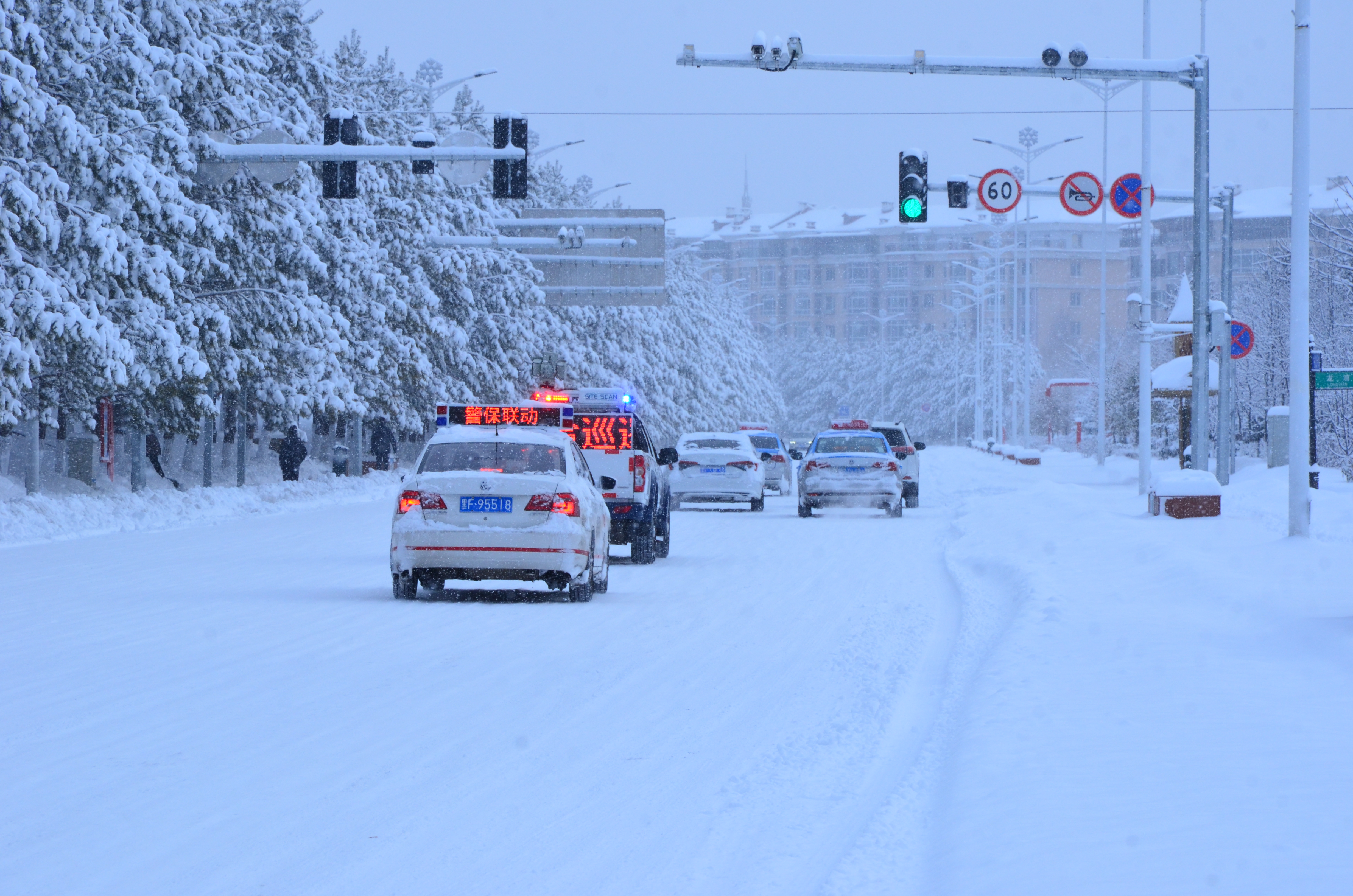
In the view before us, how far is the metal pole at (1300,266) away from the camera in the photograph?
19.8 metres

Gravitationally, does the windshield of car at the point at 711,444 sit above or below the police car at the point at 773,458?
above

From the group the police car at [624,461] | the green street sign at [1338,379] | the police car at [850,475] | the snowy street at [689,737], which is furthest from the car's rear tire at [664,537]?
the green street sign at [1338,379]

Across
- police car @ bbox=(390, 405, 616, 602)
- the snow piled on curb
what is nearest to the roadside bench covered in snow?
police car @ bbox=(390, 405, 616, 602)

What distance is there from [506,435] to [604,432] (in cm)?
539

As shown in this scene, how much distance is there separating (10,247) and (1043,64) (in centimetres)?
1517

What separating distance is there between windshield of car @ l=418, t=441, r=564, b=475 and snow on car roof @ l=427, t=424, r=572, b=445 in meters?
0.05

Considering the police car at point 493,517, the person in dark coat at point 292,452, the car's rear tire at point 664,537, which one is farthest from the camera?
the person in dark coat at point 292,452

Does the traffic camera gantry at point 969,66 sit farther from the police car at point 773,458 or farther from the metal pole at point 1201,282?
the police car at point 773,458

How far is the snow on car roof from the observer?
17.1 metres

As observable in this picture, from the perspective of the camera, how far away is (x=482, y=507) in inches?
645

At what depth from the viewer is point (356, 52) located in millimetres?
63250

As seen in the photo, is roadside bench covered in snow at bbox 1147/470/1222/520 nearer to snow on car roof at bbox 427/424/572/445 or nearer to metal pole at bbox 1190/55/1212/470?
metal pole at bbox 1190/55/1212/470

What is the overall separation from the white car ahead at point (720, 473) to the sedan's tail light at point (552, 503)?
1891 centimetres

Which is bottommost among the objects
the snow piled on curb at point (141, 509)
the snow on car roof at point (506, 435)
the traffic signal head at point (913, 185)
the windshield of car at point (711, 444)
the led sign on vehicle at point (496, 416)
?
the snow piled on curb at point (141, 509)
